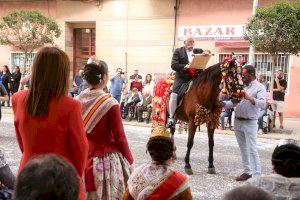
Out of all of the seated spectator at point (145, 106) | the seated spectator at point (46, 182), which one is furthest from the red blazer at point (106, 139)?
the seated spectator at point (145, 106)

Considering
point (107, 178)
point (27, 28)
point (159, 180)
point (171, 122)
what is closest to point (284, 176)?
point (159, 180)

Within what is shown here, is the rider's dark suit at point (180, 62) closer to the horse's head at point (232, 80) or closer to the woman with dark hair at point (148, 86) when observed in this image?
the horse's head at point (232, 80)

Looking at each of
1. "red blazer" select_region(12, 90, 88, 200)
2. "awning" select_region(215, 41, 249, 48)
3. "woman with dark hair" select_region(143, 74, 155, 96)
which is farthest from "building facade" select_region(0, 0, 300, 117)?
"red blazer" select_region(12, 90, 88, 200)

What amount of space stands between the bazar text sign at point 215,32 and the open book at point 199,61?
450 inches

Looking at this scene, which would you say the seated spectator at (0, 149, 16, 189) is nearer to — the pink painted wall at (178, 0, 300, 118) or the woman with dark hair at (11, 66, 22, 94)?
the pink painted wall at (178, 0, 300, 118)

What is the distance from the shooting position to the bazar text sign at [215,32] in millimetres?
19688

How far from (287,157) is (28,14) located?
19646mm

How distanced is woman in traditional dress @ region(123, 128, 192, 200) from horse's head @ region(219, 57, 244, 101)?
12.5ft

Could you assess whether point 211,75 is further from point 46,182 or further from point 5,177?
point 46,182

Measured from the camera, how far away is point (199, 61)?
324 inches

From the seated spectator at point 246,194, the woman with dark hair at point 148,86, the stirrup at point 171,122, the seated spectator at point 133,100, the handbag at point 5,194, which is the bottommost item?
the seated spectator at point 133,100

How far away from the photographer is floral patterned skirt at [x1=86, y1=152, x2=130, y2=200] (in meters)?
3.74

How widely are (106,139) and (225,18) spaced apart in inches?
684

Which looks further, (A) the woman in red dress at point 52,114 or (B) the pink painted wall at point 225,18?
(B) the pink painted wall at point 225,18
